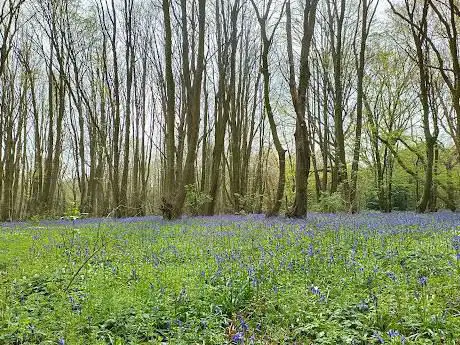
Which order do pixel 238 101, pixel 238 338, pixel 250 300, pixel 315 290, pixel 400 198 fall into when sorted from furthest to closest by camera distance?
1. pixel 400 198
2. pixel 238 101
3. pixel 250 300
4. pixel 315 290
5. pixel 238 338

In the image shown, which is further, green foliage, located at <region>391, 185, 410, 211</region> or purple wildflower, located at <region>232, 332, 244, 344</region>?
green foliage, located at <region>391, 185, 410, 211</region>

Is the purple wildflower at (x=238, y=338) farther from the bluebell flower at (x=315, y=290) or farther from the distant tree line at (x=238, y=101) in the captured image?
the distant tree line at (x=238, y=101)

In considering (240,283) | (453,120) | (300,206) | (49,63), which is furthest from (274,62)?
(240,283)

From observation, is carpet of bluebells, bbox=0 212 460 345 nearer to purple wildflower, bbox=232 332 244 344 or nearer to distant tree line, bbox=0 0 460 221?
purple wildflower, bbox=232 332 244 344

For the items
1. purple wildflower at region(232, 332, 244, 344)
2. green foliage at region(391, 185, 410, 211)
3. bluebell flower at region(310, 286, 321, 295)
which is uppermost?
green foliage at region(391, 185, 410, 211)

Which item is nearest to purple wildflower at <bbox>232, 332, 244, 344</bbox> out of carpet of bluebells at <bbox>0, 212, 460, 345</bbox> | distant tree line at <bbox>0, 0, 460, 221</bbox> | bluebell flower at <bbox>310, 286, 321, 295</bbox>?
carpet of bluebells at <bbox>0, 212, 460, 345</bbox>

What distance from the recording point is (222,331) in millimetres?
3395

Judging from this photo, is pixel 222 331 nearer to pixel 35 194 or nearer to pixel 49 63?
pixel 49 63

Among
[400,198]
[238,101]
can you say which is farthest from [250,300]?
[400,198]

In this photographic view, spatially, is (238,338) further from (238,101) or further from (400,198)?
(400,198)

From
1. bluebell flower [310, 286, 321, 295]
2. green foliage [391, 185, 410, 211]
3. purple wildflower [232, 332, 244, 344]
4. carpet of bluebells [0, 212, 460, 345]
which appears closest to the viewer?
purple wildflower [232, 332, 244, 344]

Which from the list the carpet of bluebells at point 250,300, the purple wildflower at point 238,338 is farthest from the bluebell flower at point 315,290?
the purple wildflower at point 238,338

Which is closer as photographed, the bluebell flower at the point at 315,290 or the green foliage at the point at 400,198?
the bluebell flower at the point at 315,290

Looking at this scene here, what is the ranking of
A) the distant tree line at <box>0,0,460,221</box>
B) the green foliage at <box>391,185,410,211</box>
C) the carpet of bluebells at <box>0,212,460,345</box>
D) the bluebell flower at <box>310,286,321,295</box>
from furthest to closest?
the green foliage at <box>391,185,410,211</box> < the distant tree line at <box>0,0,460,221</box> < the bluebell flower at <box>310,286,321,295</box> < the carpet of bluebells at <box>0,212,460,345</box>
